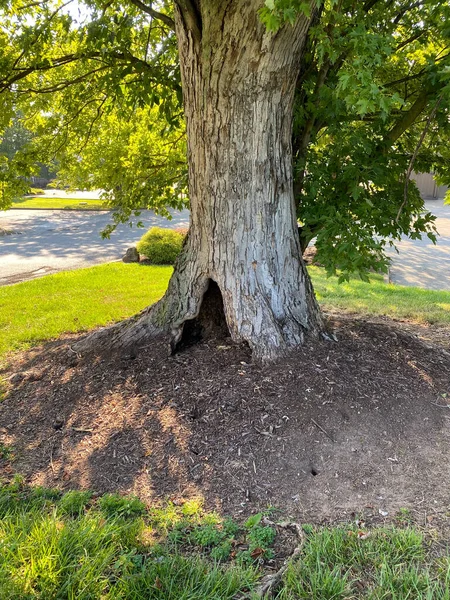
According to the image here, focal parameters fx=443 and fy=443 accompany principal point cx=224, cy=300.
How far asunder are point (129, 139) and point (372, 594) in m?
6.23

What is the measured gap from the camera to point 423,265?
12.7 m

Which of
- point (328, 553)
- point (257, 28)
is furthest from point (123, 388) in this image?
point (257, 28)

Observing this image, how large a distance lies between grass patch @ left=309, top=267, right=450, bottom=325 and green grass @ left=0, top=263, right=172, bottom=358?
3.37m

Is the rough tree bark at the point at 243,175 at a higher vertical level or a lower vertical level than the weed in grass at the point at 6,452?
higher

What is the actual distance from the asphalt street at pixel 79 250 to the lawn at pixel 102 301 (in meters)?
1.28

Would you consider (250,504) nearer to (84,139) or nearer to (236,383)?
(236,383)

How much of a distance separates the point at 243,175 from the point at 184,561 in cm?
263

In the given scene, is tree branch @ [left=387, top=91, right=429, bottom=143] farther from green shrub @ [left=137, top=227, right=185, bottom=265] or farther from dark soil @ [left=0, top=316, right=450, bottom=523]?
green shrub @ [left=137, top=227, right=185, bottom=265]

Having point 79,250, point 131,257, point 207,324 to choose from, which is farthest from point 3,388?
point 79,250

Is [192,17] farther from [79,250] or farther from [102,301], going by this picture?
[79,250]

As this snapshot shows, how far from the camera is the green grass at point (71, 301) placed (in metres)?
6.41

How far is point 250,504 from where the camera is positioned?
8.50 ft

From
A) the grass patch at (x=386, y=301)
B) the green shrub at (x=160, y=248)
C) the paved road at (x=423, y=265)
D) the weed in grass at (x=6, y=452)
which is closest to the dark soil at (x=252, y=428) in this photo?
the weed in grass at (x=6, y=452)

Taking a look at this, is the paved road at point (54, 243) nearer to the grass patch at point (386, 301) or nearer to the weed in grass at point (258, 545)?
the grass patch at point (386, 301)
